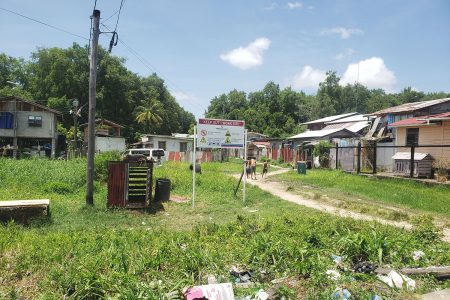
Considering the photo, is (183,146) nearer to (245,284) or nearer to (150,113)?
(150,113)

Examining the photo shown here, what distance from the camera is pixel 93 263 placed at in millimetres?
4871

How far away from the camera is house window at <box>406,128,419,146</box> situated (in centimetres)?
2253

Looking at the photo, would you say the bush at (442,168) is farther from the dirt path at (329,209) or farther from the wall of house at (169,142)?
the wall of house at (169,142)

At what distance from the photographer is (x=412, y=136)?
23.0 m

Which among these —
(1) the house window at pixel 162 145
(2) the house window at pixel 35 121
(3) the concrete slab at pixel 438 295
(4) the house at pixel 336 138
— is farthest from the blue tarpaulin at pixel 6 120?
(3) the concrete slab at pixel 438 295

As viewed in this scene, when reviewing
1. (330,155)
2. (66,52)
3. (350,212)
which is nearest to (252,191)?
(350,212)

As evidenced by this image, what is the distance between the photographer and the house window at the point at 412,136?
73.9ft

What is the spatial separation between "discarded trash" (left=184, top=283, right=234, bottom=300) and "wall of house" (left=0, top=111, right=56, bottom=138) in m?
37.3

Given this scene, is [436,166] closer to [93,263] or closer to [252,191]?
[252,191]

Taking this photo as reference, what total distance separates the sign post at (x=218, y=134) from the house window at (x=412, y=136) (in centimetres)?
1434

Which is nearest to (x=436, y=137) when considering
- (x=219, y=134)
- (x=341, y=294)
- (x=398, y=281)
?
(x=219, y=134)

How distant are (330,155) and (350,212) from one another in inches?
748

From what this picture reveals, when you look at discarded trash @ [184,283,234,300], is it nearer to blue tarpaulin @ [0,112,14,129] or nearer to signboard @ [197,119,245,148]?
signboard @ [197,119,245,148]

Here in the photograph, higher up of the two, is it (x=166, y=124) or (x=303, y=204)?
(x=166, y=124)
